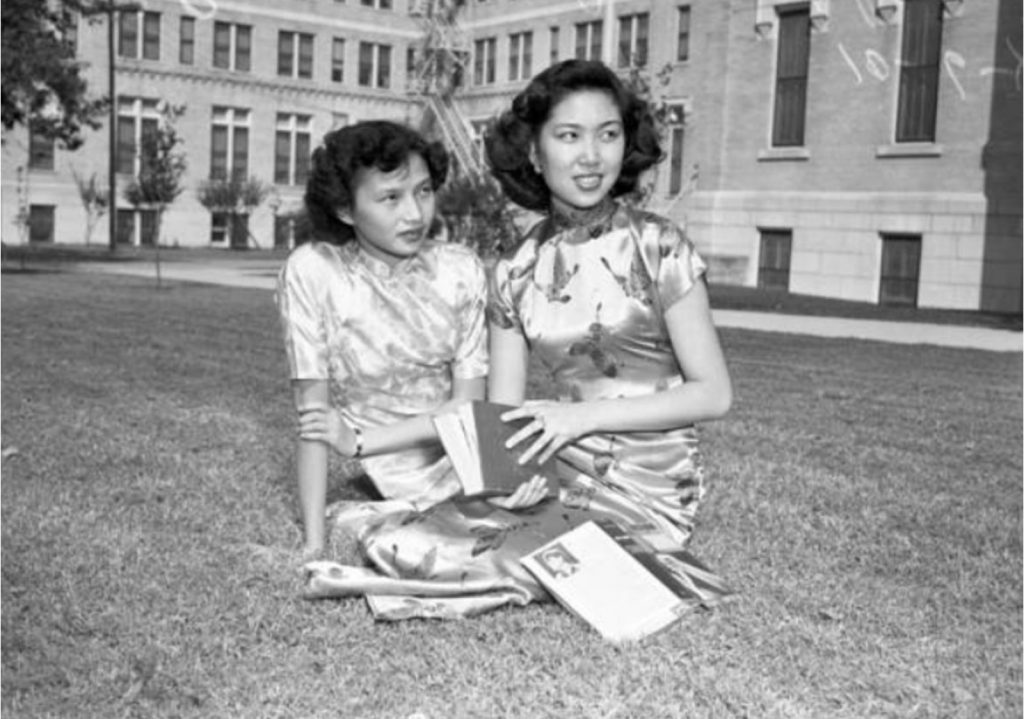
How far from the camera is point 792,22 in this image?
28734mm

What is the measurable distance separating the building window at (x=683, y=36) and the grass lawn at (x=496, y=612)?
82.3 ft

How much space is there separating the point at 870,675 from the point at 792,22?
26.7 meters

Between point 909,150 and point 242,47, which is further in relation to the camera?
point 242,47

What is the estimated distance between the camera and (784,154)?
1129 inches

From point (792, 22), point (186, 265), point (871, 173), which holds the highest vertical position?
point (792, 22)

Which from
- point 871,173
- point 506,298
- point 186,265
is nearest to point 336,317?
point 506,298

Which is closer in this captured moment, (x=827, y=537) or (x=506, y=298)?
(x=506, y=298)

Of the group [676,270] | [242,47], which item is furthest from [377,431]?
[242,47]

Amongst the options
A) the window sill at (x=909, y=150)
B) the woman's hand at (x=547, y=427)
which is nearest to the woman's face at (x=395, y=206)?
the woman's hand at (x=547, y=427)

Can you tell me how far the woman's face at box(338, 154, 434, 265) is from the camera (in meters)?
4.66

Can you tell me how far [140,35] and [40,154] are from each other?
5838mm

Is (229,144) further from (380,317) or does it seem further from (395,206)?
(395,206)

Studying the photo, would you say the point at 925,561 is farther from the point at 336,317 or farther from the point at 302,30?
the point at 302,30

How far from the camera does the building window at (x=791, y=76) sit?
28.5m
